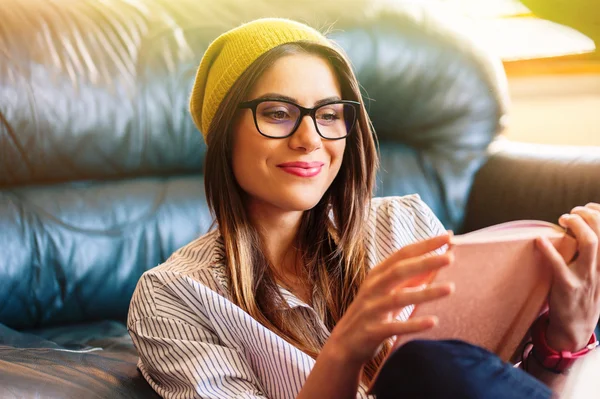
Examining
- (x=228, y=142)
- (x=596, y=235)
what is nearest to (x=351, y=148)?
(x=228, y=142)

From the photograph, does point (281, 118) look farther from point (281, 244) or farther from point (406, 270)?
point (406, 270)

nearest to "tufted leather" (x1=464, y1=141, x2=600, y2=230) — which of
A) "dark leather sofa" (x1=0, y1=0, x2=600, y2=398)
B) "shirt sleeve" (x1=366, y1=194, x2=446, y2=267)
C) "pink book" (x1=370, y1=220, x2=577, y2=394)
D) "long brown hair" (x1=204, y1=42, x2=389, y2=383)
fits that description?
"dark leather sofa" (x1=0, y1=0, x2=600, y2=398)

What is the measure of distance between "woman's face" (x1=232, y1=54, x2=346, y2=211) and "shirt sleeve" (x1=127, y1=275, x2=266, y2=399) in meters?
0.20

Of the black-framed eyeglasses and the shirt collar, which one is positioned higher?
the black-framed eyeglasses

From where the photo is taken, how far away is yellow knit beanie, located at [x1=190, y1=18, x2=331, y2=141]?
104 cm

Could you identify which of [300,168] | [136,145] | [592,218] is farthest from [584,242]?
[136,145]

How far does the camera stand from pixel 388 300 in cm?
63

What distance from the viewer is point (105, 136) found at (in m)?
1.45

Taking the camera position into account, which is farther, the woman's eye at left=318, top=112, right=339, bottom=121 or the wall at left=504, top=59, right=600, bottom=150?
the wall at left=504, top=59, right=600, bottom=150

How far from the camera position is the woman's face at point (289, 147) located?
1.01 meters

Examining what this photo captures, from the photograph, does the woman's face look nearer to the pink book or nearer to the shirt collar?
the shirt collar

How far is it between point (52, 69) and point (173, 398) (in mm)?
803

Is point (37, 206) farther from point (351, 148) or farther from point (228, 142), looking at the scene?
point (351, 148)

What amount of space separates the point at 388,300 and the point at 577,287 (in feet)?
0.81
